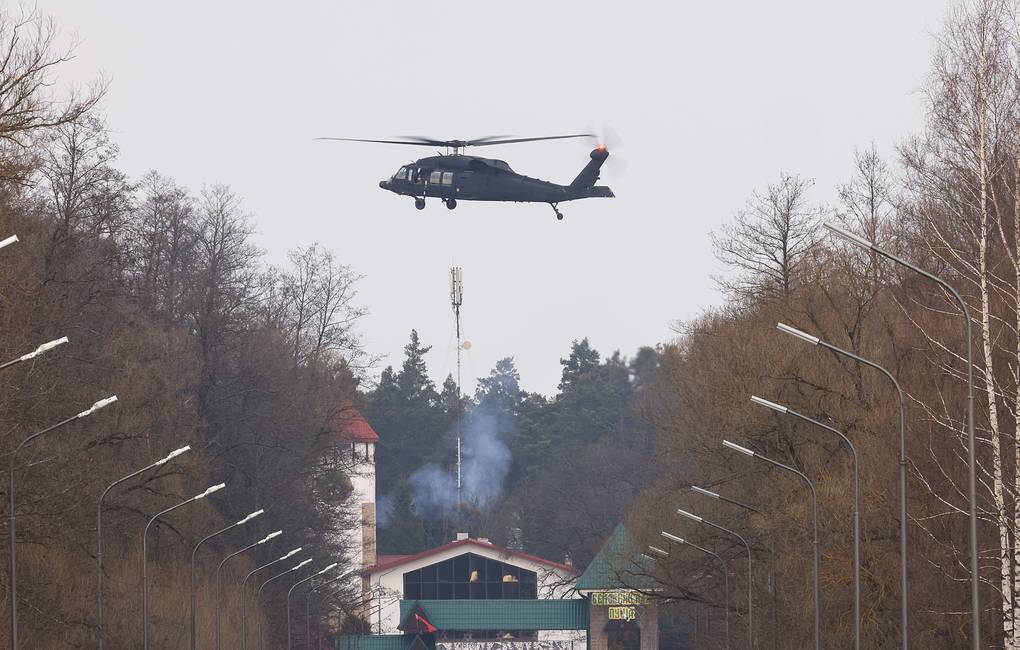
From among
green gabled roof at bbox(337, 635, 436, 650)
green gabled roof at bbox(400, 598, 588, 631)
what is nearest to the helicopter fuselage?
green gabled roof at bbox(337, 635, 436, 650)

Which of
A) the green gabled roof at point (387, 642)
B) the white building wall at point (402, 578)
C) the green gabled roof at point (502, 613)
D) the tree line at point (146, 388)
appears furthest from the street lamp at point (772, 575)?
the white building wall at point (402, 578)

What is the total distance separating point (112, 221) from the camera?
55812 millimetres

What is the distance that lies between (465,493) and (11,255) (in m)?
126

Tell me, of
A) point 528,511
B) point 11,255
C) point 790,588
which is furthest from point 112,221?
point 528,511

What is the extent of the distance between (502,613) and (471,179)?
148 feet

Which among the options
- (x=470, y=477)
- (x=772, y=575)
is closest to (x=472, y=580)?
(x=470, y=477)

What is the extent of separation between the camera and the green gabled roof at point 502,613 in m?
104

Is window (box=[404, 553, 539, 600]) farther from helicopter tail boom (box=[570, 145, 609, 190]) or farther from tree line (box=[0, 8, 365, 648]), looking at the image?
helicopter tail boom (box=[570, 145, 609, 190])

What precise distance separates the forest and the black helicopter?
687cm

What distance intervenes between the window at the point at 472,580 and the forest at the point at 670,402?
2285 centimetres

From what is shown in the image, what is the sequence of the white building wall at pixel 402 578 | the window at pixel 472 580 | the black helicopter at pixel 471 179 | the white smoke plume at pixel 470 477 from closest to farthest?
the black helicopter at pixel 471 179 < the white building wall at pixel 402 578 < the window at pixel 472 580 < the white smoke plume at pixel 470 477

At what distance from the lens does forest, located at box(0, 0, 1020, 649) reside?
116ft

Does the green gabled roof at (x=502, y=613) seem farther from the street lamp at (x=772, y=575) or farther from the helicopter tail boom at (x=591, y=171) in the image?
the street lamp at (x=772, y=575)

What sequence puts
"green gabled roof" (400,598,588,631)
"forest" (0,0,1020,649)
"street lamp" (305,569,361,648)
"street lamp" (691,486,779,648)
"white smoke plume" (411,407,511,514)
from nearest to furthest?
1. "forest" (0,0,1020,649)
2. "street lamp" (691,486,779,648)
3. "street lamp" (305,569,361,648)
4. "green gabled roof" (400,598,588,631)
5. "white smoke plume" (411,407,511,514)
